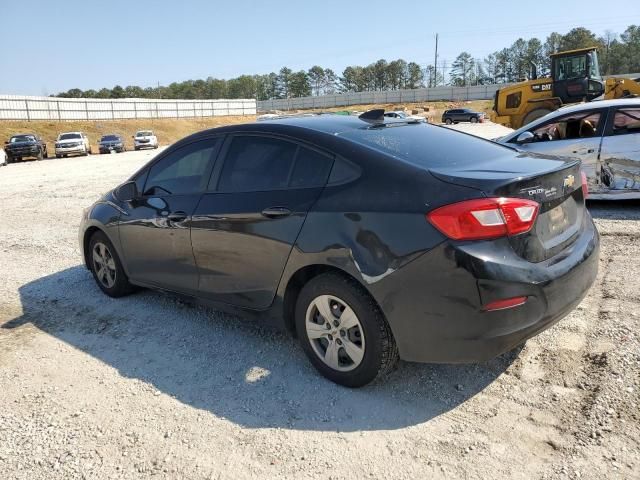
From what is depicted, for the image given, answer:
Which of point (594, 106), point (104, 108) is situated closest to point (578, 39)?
point (104, 108)

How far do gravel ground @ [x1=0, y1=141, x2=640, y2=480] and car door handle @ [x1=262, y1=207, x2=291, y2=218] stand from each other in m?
1.03

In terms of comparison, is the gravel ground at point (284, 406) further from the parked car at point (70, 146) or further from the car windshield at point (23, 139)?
the parked car at point (70, 146)

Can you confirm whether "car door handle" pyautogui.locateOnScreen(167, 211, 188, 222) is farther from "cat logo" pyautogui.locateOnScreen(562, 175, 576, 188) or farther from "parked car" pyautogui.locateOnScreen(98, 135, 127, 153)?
"parked car" pyautogui.locateOnScreen(98, 135, 127, 153)

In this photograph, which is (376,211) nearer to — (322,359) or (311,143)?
(311,143)

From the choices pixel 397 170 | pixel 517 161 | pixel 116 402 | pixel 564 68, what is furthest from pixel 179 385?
pixel 564 68

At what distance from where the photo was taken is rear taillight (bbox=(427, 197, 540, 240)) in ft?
9.14

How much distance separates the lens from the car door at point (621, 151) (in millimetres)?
7434

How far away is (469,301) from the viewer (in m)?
2.78

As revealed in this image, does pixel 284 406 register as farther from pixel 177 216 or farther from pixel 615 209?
pixel 615 209

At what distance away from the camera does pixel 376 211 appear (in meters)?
3.04

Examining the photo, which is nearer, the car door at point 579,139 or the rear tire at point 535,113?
the car door at point 579,139

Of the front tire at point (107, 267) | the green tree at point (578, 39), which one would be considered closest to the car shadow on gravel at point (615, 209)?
the front tire at point (107, 267)

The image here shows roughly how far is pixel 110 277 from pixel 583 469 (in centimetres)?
427

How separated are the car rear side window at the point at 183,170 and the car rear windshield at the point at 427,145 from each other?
4.05 ft
